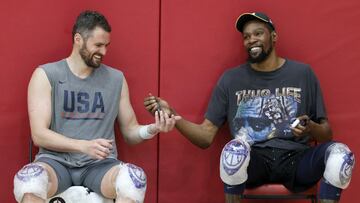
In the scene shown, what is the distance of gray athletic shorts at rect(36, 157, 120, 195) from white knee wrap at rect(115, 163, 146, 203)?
0.15 meters

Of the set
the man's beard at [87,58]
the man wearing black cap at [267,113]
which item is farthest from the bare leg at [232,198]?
the man's beard at [87,58]

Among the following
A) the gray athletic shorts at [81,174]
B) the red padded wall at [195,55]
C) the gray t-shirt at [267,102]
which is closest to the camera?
the gray athletic shorts at [81,174]

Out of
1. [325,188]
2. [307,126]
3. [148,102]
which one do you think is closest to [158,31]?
[148,102]

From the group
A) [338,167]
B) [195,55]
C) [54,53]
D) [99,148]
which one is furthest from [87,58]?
[338,167]

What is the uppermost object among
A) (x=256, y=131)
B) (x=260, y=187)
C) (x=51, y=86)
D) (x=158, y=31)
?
(x=158, y=31)

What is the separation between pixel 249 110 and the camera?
270cm

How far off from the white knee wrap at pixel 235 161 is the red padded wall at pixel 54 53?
649 millimetres

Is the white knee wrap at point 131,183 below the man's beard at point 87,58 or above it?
below

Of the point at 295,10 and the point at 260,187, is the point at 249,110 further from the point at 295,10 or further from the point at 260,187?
the point at 295,10

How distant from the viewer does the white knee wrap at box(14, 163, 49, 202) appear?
6.98 ft

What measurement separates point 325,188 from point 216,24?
101cm

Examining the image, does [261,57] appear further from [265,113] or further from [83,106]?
[83,106]

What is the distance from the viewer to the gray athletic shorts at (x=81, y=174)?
2.34 metres

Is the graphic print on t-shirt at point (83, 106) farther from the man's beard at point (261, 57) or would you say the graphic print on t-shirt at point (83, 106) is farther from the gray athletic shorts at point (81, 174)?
the man's beard at point (261, 57)
